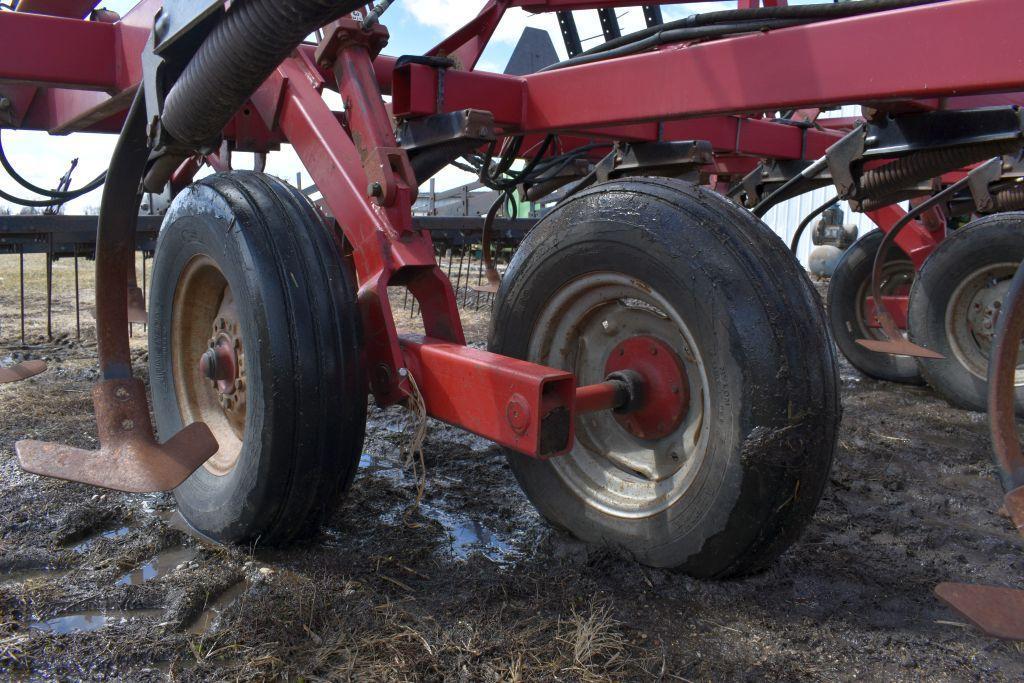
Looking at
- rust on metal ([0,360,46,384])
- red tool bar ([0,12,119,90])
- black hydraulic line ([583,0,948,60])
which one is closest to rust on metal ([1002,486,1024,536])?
black hydraulic line ([583,0,948,60])

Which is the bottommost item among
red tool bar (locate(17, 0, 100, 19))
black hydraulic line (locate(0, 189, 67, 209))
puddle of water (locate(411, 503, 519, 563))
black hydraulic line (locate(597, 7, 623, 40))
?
puddle of water (locate(411, 503, 519, 563))

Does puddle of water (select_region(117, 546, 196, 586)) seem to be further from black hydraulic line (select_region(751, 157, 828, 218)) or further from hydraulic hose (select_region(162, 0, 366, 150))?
black hydraulic line (select_region(751, 157, 828, 218))

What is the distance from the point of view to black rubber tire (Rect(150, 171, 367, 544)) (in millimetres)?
1976

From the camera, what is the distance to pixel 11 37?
2.70m

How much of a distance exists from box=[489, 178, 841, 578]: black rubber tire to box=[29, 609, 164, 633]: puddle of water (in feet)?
3.72

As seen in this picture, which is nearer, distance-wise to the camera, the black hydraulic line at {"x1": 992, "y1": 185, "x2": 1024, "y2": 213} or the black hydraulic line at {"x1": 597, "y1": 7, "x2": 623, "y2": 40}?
the black hydraulic line at {"x1": 597, "y1": 7, "x2": 623, "y2": 40}

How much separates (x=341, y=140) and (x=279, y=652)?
1337 millimetres

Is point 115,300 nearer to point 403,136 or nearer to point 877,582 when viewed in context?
point 403,136

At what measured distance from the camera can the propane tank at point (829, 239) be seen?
10508 mm

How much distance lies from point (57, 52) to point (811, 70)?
2.47 metres

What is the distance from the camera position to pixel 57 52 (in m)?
2.79

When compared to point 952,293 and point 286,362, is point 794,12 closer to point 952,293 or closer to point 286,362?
point 286,362

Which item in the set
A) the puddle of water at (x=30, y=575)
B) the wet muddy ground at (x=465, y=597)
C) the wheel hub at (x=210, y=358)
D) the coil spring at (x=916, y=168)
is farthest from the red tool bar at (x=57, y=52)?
the coil spring at (x=916, y=168)

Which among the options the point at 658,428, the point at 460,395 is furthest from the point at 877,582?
the point at 460,395
